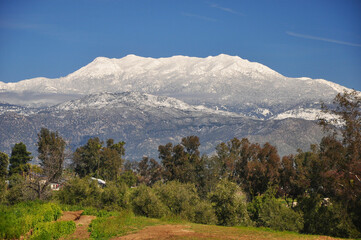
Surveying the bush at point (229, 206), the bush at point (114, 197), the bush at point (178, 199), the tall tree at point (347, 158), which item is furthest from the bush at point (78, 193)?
the tall tree at point (347, 158)

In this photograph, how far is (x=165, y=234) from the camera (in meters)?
45.4

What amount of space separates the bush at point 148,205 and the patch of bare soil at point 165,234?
1732 cm

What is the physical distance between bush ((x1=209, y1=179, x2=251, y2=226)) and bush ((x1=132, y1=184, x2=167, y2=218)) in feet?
26.5

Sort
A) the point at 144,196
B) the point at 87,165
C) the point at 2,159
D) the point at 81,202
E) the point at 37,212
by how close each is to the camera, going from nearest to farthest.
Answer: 1. the point at 37,212
2. the point at 144,196
3. the point at 81,202
4. the point at 2,159
5. the point at 87,165

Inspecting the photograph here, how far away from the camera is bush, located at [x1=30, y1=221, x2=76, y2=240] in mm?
42812

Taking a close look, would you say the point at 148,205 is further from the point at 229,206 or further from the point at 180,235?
the point at 180,235

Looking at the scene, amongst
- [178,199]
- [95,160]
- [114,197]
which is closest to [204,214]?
[178,199]

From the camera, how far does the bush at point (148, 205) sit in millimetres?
67825

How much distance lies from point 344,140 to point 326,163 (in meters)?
3.96

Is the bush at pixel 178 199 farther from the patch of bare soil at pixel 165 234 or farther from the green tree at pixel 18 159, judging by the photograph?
the green tree at pixel 18 159

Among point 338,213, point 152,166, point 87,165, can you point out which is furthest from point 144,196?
point 152,166

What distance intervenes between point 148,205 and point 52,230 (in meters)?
24.1

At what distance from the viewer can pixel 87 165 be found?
482 feet

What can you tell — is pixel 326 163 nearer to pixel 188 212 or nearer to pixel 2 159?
pixel 188 212
